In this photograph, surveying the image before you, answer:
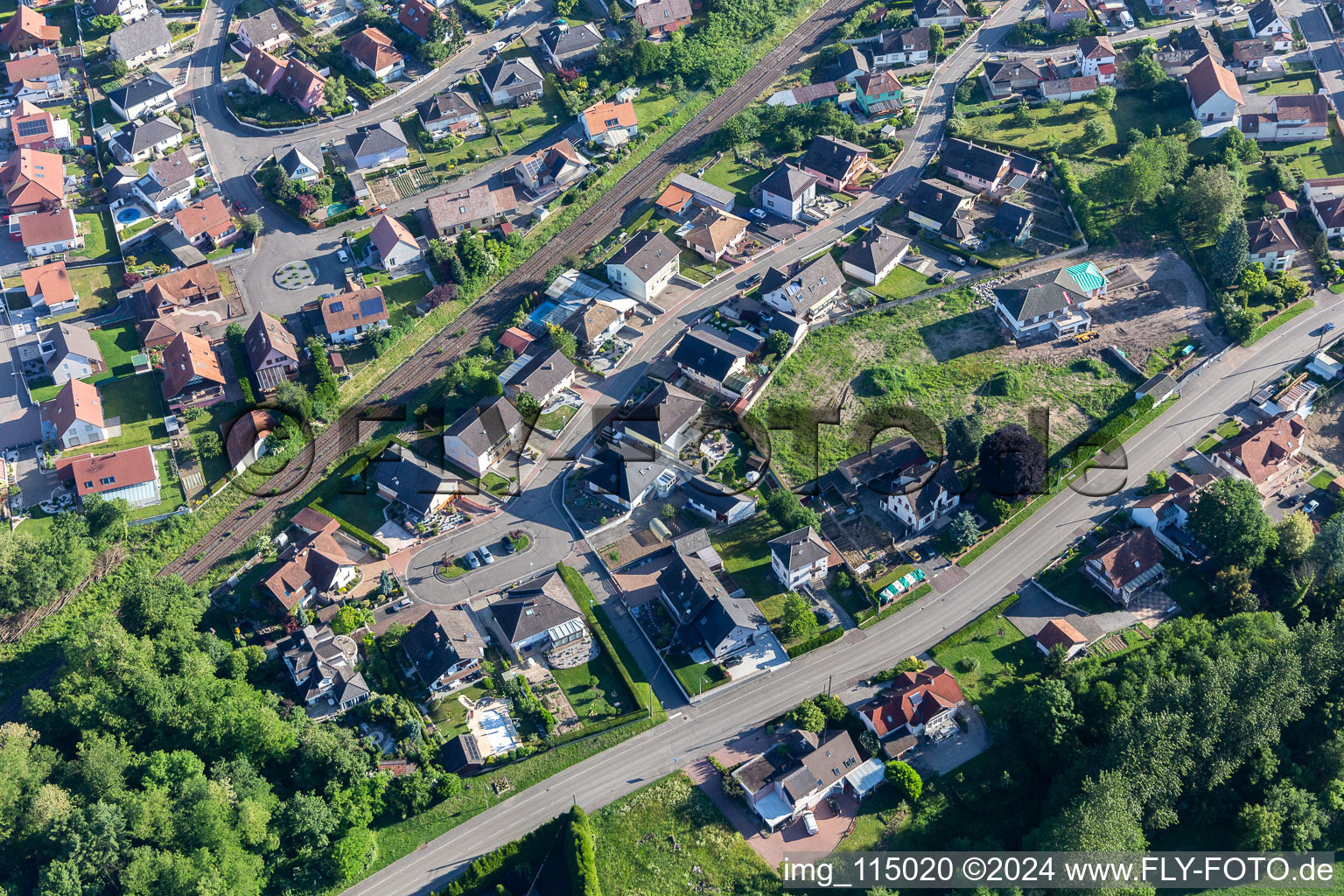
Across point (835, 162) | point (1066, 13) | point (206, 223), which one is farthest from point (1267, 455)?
point (206, 223)

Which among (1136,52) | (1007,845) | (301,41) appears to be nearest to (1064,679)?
(1007,845)

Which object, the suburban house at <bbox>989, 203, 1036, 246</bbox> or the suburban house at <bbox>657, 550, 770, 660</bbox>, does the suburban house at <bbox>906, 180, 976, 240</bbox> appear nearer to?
the suburban house at <bbox>989, 203, 1036, 246</bbox>

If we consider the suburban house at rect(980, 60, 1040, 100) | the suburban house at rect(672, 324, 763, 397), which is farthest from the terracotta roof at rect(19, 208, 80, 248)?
the suburban house at rect(980, 60, 1040, 100)

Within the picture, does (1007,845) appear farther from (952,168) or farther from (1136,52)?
(1136,52)

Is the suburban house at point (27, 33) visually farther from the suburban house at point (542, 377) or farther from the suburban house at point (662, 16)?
the suburban house at point (542, 377)

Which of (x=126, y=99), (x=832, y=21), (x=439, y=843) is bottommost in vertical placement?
(x=439, y=843)

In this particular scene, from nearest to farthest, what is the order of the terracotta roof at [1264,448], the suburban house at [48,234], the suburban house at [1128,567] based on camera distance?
the suburban house at [1128,567]
the terracotta roof at [1264,448]
the suburban house at [48,234]

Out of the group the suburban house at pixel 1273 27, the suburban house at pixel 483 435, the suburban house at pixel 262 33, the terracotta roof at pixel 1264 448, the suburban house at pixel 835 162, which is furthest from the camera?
the suburban house at pixel 262 33

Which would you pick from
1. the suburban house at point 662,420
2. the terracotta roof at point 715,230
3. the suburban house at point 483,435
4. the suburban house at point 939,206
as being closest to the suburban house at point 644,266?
the terracotta roof at point 715,230
